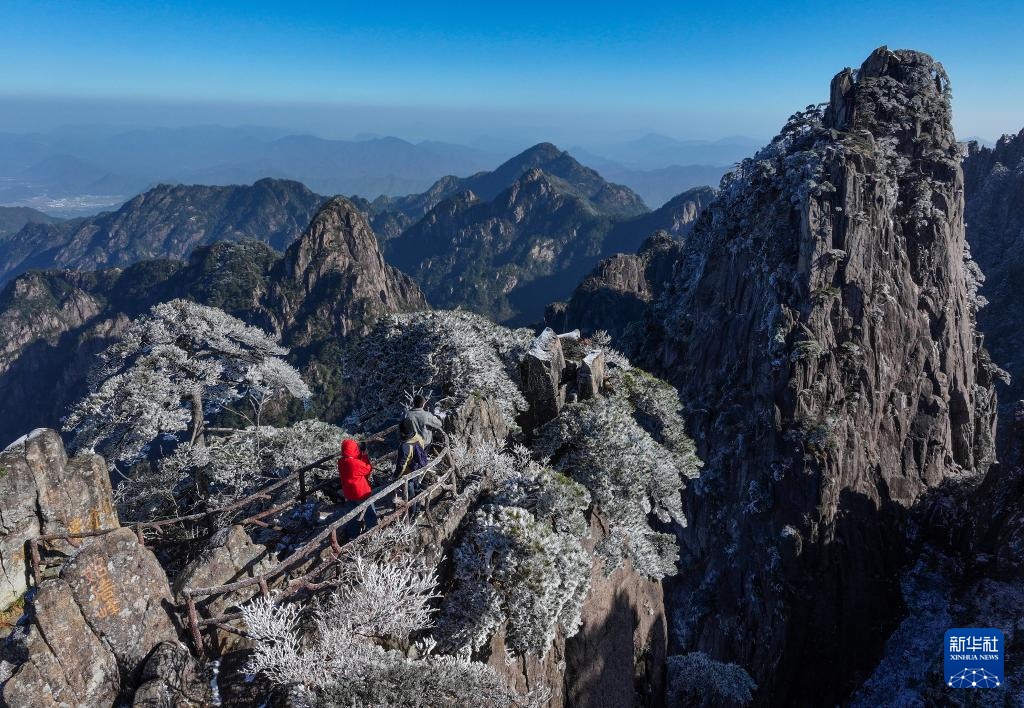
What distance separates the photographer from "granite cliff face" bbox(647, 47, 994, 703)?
33.9 m

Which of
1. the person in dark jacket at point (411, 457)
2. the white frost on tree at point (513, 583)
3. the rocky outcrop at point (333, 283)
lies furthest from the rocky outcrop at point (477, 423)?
the rocky outcrop at point (333, 283)

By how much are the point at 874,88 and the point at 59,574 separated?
6004 centimetres

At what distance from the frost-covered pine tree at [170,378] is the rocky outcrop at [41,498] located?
10.1m

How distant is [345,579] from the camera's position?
860 centimetres

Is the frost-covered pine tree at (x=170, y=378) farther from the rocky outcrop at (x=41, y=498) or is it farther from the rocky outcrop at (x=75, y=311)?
the rocky outcrop at (x=75, y=311)

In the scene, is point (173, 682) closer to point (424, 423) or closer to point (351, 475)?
point (351, 475)

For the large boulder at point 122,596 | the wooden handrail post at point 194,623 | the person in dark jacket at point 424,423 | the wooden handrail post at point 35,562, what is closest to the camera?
the large boulder at point 122,596

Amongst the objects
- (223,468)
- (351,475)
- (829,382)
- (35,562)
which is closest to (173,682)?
(35,562)

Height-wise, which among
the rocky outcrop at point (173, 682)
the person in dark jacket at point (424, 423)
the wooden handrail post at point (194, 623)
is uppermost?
the person in dark jacket at point (424, 423)

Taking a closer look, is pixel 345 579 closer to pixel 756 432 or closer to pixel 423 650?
pixel 423 650

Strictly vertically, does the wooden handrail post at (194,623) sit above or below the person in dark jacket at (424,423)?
below

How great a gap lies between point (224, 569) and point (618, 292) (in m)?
116

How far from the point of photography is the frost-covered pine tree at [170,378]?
20688 mm

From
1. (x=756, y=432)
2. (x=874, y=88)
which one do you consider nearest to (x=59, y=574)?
(x=756, y=432)
